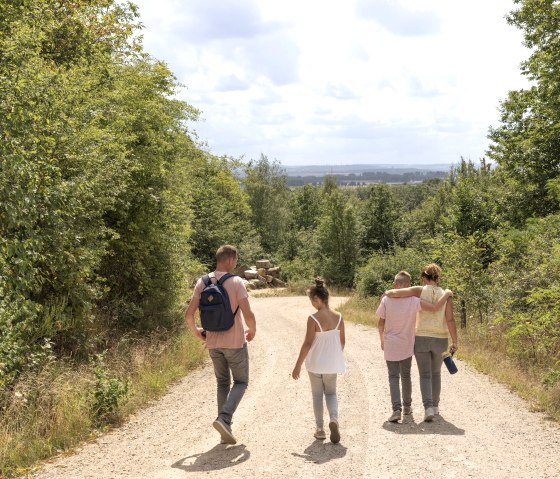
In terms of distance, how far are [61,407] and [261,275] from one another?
37.3 m

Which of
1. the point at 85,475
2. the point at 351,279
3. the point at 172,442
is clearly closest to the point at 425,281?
the point at 172,442

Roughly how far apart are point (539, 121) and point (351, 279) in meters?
23.5

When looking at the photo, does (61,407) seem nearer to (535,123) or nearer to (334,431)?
(334,431)

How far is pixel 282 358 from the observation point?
13.6 meters

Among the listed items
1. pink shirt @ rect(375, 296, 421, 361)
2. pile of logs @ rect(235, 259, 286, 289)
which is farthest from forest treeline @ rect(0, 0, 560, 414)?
pile of logs @ rect(235, 259, 286, 289)

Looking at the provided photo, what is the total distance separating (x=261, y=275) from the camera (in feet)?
147

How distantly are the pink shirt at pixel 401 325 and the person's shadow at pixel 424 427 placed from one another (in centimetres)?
83

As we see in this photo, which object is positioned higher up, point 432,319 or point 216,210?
point 216,210

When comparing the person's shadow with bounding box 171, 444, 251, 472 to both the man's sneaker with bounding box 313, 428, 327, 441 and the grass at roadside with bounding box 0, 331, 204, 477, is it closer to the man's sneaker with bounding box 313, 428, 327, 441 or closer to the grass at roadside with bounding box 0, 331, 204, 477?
the man's sneaker with bounding box 313, 428, 327, 441

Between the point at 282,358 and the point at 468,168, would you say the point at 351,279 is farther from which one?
the point at 282,358

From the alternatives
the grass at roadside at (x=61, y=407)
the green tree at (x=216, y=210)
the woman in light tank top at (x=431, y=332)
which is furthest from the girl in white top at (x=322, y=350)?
the green tree at (x=216, y=210)

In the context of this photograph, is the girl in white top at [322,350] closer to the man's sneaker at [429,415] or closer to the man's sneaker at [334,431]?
the man's sneaker at [334,431]

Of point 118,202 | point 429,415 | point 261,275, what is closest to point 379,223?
point 261,275

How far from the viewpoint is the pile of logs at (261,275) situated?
43.4m
